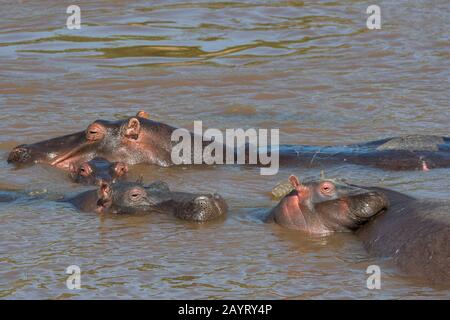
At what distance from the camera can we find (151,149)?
954cm

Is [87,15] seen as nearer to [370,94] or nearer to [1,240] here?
[370,94]

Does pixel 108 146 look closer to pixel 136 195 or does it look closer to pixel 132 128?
pixel 132 128

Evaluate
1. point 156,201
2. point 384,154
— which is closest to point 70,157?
point 156,201

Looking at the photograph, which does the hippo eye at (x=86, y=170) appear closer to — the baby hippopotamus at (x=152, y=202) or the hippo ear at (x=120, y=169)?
the hippo ear at (x=120, y=169)

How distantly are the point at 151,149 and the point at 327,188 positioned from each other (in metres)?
2.54

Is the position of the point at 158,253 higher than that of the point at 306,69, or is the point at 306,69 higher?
the point at 306,69

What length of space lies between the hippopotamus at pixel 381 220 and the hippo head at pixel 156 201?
0.42 meters

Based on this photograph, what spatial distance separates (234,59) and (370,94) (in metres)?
2.46

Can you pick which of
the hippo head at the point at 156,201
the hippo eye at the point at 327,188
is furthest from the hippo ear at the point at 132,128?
the hippo eye at the point at 327,188

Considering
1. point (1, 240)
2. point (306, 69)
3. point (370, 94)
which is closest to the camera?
point (1, 240)

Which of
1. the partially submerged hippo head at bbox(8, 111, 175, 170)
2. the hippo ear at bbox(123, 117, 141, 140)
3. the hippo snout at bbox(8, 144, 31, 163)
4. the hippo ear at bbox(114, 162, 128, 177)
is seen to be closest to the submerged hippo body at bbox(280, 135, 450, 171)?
the partially submerged hippo head at bbox(8, 111, 175, 170)

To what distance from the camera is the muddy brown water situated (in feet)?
22.4

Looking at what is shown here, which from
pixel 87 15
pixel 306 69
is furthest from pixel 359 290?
pixel 87 15
